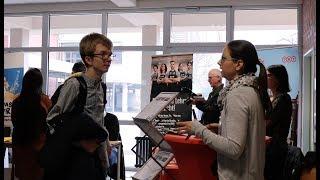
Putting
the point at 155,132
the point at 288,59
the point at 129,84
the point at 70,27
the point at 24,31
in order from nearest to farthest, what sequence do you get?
the point at 155,132 → the point at 288,59 → the point at 129,84 → the point at 70,27 → the point at 24,31

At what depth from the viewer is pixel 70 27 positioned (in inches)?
302

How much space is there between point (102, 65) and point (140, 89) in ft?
17.5

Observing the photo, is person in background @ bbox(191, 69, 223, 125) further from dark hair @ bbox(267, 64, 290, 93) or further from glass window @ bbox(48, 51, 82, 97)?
glass window @ bbox(48, 51, 82, 97)

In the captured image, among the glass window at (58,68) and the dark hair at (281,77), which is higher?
the glass window at (58,68)

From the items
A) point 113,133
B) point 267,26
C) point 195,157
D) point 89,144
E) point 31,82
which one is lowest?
point 113,133

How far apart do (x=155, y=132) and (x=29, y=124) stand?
94 cm

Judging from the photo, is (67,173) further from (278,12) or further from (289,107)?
(278,12)

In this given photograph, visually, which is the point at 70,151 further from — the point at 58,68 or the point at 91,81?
the point at 58,68

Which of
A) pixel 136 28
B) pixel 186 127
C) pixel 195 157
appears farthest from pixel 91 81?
pixel 136 28

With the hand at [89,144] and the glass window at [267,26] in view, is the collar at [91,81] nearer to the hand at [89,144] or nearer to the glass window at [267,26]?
the hand at [89,144]

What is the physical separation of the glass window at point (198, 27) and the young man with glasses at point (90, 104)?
5.22 meters

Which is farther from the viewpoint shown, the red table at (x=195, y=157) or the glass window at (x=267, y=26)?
the glass window at (x=267, y=26)

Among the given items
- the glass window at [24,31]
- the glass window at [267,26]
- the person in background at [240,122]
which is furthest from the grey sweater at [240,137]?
the glass window at [24,31]

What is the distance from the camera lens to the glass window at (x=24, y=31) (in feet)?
25.7
